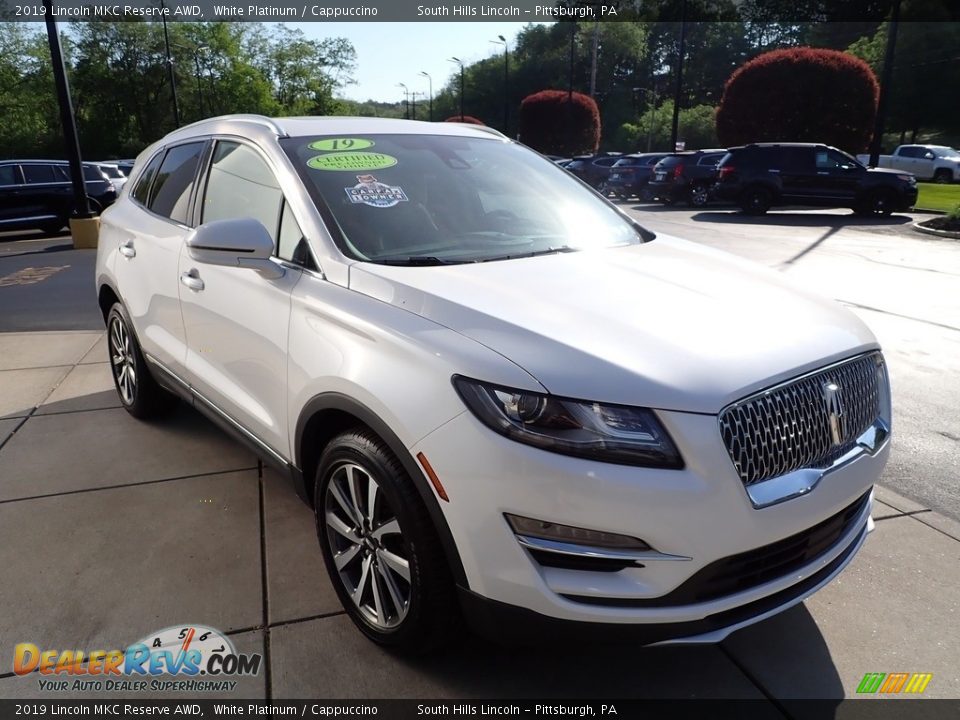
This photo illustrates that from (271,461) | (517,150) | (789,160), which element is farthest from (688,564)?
(789,160)

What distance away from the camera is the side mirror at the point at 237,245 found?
105 inches

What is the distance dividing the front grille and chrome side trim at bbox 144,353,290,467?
152cm

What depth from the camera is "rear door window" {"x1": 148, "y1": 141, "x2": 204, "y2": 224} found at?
379 cm

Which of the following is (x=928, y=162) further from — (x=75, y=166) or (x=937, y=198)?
(x=75, y=166)

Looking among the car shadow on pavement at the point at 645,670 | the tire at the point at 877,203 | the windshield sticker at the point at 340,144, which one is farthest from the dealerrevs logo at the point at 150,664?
the tire at the point at 877,203

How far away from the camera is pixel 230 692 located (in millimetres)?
2381

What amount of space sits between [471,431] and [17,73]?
6129 centimetres

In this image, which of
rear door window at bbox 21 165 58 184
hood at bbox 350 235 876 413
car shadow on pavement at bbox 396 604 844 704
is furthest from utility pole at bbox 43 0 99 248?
car shadow on pavement at bbox 396 604 844 704

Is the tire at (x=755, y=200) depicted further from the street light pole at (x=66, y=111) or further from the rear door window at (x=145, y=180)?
the rear door window at (x=145, y=180)

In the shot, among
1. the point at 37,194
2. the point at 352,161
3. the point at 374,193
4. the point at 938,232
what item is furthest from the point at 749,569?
the point at 37,194

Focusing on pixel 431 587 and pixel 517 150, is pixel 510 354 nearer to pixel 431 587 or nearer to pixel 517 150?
pixel 431 587

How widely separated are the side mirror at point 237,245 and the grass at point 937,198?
19.8 m

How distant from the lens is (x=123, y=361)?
15.5ft

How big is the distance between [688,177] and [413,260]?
835 inches
